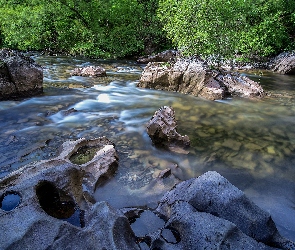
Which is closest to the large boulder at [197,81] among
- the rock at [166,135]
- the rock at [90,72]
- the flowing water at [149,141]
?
the flowing water at [149,141]

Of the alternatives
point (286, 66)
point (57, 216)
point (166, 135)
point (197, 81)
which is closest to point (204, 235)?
point (57, 216)

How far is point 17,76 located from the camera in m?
8.13

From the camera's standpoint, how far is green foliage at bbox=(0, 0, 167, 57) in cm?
1988

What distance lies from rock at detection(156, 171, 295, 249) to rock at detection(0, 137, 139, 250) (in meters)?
0.51

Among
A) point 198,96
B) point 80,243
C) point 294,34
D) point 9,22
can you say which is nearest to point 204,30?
point 198,96

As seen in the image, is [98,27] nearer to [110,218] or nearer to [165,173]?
[165,173]

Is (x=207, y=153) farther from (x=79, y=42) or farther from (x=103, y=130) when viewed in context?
(x=79, y=42)

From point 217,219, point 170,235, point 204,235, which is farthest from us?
point 170,235

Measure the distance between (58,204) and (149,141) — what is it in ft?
8.97

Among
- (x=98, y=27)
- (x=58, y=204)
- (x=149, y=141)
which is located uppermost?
(x=98, y=27)

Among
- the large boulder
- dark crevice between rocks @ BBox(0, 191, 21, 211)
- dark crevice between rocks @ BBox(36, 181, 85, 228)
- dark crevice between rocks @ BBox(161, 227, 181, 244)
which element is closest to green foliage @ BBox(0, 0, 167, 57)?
the large boulder

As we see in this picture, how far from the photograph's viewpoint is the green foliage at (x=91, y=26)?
1988 centimetres

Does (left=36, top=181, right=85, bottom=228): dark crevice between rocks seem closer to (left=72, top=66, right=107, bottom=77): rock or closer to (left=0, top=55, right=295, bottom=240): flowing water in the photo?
(left=0, top=55, right=295, bottom=240): flowing water

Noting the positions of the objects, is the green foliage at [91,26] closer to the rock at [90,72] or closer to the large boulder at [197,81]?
the rock at [90,72]
